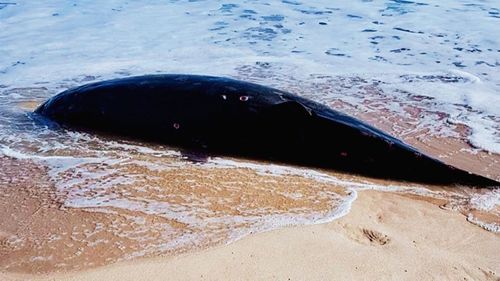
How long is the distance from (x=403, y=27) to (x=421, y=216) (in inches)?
312

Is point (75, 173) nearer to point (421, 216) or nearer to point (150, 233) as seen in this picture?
point (150, 233)

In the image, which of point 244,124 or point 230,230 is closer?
point 230,230

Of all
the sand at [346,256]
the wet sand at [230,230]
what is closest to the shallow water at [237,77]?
the wet sand at [230,230]

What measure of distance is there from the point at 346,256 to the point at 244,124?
5.65 feet

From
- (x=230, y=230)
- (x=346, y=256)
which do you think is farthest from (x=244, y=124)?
(x=346, y=256)

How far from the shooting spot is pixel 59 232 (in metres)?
2.60

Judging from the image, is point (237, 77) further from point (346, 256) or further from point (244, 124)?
point (346, 256)

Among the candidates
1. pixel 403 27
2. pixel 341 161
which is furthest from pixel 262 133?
pixel 403 27

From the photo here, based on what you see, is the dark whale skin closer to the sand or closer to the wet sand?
the wet sand

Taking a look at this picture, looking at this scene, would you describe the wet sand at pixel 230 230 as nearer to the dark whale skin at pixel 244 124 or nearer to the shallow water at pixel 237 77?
the shallow water at pixel 237 77

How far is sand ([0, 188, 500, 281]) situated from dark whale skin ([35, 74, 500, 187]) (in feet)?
2.45

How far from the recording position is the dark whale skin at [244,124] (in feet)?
11.6

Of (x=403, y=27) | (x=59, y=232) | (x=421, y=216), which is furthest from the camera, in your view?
(x=403, y=27)

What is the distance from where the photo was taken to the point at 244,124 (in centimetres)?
389
